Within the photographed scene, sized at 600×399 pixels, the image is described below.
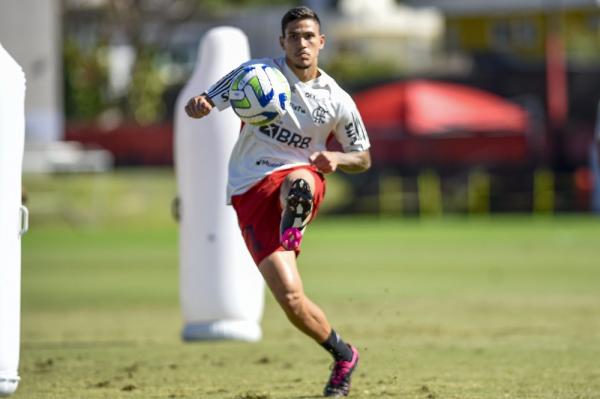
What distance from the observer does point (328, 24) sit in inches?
3029

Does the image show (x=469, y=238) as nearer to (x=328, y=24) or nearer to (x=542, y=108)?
A: (x=542, y=108)

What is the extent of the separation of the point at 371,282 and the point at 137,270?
4.82 m

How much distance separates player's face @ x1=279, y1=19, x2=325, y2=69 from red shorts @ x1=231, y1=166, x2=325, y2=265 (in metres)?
0.69

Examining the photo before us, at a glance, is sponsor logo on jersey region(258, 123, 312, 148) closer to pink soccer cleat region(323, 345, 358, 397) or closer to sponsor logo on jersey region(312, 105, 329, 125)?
sponsor logo on jersey region(312, 105, 329, 125)

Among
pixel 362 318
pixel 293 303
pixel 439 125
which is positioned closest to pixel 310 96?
pixel 293 303

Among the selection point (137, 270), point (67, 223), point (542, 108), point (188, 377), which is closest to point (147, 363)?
point (188, 377)

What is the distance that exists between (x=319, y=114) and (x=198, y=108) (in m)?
0.79

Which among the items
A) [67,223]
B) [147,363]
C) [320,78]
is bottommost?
[67,223]

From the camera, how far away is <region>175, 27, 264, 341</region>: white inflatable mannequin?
13.5 meters

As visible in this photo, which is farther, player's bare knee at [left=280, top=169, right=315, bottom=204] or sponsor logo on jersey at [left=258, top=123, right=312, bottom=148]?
sponsor logo on jersey at [left=258, top=123, right=312, bottom=148]

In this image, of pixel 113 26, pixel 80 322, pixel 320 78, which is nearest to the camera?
pixel 320 78

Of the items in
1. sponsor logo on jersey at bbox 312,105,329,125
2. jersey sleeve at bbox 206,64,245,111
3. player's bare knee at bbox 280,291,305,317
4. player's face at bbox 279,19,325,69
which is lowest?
player's bare knee at bbox 280,291,305,317

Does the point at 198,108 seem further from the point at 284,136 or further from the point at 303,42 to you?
the point at 303,42

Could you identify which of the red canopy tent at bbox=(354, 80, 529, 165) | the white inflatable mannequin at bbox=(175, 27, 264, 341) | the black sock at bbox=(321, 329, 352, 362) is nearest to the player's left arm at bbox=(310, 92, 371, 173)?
the black sock at bbox=(321, 329, 352, 362)
